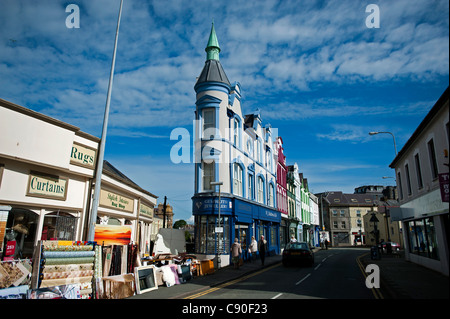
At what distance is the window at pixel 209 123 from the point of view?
67.2 ft

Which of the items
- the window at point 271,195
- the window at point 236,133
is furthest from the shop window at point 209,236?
the window at point 271,195

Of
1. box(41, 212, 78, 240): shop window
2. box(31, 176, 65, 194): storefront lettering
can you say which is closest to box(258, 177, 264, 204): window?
box(41, 212, 78, 240): shop window

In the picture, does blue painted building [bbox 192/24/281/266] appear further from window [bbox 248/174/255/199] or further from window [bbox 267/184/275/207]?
window [bbox 267/184/275/207]

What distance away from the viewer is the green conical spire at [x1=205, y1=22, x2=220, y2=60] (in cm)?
2273

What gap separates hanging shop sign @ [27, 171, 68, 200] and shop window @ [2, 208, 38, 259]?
2.33 ft

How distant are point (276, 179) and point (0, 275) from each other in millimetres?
28303

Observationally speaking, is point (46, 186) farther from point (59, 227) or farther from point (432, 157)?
point (432, 157)

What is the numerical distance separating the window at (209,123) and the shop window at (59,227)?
1120cm

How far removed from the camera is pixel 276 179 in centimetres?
3316

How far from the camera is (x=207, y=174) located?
66.6 ft

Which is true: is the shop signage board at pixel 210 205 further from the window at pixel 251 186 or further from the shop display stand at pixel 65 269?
the shop display stand at pixel 65 269

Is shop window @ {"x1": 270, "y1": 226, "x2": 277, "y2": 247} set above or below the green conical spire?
below
